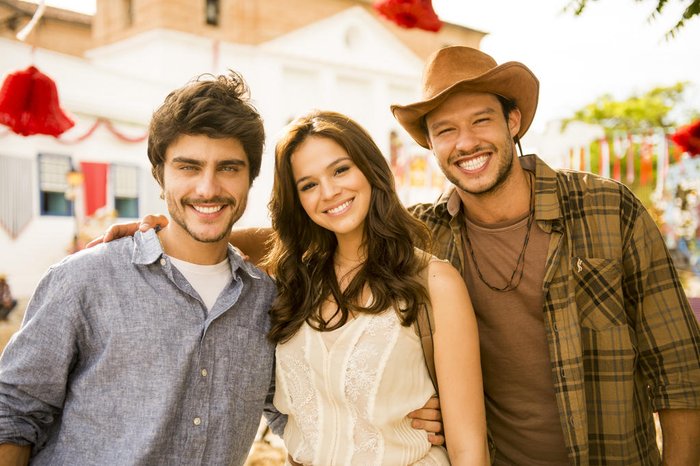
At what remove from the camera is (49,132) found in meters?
2.84

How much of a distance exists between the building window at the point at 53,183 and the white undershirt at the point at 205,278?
13.1 meters

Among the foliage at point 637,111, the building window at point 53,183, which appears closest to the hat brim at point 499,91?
the building window at point 53,183

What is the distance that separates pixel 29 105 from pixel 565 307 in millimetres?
2475

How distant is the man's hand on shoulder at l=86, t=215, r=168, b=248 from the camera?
2.50 meters

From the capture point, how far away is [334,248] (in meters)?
2.78

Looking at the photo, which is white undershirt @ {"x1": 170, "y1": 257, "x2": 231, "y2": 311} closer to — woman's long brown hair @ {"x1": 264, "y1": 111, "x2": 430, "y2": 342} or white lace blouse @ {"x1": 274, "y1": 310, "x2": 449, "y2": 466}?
woman's long brown hair @ {"x1": 264, "y1": 111, "x2": 430, "y2": 342}

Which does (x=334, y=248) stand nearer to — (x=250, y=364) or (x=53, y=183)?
(x=250, y=364)

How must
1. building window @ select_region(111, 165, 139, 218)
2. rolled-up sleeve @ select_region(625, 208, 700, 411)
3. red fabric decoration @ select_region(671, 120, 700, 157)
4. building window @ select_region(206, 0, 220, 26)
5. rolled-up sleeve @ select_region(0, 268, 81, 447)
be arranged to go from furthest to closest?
building window @ select_region(206, 0, 220, 26) < building window @ select_region(111, 165, 139, 218) < red fabric decoration @ select_region(671, 120, 700, 157) < rolled-up sleeve @ select_region(625, 208, 700, 411) < rolled-up sleeve @ select_region(0, 268, 81, 447)

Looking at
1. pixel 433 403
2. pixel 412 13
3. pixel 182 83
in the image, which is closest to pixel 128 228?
pixel 433 403

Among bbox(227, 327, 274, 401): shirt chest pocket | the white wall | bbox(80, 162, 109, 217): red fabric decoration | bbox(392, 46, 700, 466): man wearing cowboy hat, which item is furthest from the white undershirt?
bbox(80, 162, 109, 217): red fabric decoration

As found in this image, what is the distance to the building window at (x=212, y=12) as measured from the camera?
22516 mm

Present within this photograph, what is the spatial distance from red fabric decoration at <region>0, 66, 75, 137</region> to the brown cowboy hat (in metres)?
1.58

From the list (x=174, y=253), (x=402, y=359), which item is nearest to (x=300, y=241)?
(x=174, y=253)

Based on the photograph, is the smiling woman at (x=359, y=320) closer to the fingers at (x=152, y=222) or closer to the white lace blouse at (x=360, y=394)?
the white lace blouse at (x=360, y=394)
